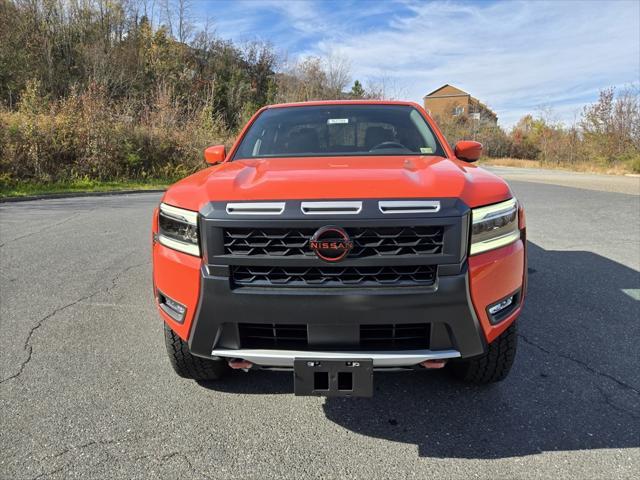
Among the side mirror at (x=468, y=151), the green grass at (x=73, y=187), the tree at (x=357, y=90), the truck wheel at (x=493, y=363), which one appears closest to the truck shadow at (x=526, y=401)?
the truck wheel at (x=493, y=363)

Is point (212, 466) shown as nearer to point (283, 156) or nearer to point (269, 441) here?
point (269, 441)

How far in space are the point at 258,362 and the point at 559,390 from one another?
178 cm

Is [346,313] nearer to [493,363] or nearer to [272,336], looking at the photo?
[272,336]

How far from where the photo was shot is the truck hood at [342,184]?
1.90m

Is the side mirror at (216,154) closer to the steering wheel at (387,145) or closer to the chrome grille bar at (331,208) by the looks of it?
the steering wheel at (387,145)

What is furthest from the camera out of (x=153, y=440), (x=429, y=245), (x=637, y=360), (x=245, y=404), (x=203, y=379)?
(x=637, y=360)

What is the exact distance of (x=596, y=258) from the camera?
539 cm

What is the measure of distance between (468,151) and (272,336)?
192 cm

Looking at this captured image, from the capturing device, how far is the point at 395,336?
1.95 m

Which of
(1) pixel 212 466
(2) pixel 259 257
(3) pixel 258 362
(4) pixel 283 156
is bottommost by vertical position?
(1) pixel 212 466

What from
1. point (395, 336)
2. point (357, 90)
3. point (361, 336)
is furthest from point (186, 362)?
point (357, 90)

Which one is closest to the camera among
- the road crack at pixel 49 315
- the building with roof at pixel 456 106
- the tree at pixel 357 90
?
the road crack at pixel 49 315

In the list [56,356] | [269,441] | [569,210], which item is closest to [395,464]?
[269,441]

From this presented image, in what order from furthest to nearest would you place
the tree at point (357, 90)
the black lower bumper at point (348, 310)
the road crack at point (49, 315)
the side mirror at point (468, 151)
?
the tree at point (357, 90) → the side mirror at point (468, 151) → the road crack at point (49, 315) → the black lower bumper at point (348, 310)
